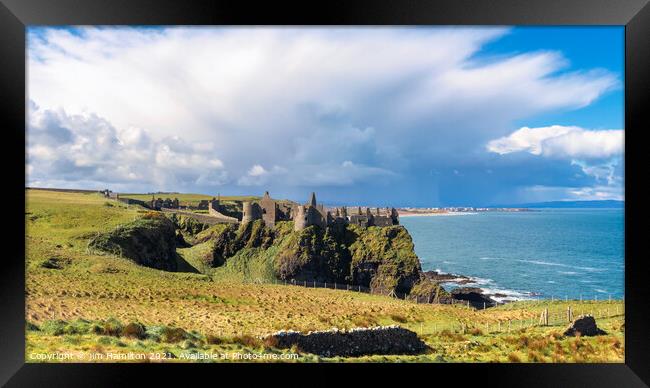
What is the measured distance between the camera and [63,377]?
16.1ft

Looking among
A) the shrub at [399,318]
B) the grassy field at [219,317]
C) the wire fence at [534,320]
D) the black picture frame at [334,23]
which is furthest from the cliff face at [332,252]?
the black picture frame at [334,23]

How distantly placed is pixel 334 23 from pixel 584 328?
6701 millimetres

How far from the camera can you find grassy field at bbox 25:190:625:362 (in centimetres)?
547

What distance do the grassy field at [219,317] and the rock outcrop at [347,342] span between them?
0.16 metres

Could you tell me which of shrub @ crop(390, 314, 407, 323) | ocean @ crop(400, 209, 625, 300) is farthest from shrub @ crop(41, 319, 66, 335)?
ocean @ crop(400, 209, 625, 300)

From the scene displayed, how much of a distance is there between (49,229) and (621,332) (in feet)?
47.2

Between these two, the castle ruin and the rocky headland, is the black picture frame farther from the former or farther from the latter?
the castle ruin

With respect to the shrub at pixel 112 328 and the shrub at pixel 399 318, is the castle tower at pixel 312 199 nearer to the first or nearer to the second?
the shrub at pixel 399 318

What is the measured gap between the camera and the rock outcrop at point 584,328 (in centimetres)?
575

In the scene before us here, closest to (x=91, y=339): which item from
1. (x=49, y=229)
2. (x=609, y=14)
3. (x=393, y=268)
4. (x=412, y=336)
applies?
(x=412, y=336)

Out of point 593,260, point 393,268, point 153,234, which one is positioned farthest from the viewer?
point 593,260

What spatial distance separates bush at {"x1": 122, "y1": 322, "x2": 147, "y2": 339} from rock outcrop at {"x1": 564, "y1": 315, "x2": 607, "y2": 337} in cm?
754

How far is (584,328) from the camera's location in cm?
579

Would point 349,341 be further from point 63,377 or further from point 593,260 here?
point 593,260
